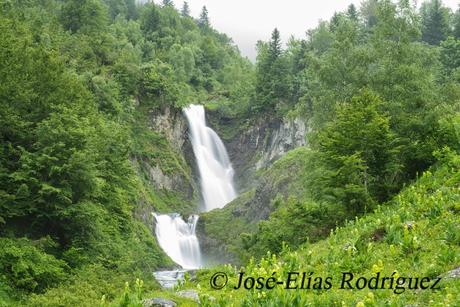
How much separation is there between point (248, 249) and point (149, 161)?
27.3 m

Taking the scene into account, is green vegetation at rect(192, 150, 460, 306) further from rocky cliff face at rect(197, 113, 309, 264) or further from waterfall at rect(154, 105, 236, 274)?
waterfall at rect(154, 105, 236, 274)

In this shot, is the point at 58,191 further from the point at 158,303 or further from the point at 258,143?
the point at 258,143

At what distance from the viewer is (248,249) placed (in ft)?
87.1

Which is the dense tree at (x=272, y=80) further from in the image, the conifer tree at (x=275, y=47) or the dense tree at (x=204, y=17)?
the dense tree at (x=204, y=17)

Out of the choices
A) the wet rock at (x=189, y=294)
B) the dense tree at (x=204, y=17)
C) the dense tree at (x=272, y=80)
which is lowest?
the wet rock at (x=189, y=294)

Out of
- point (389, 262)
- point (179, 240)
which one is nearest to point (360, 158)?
point (389, 262)

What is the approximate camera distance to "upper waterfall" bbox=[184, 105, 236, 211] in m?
59.3

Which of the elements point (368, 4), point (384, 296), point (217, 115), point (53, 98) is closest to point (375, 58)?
point (53, 98)

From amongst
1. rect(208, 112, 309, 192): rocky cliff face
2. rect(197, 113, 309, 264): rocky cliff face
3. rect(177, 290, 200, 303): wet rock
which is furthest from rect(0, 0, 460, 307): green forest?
rect(208, 112, 309, 192): rocky cliff face

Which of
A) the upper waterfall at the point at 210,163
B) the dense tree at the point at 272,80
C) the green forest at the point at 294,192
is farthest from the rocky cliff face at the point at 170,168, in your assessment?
the dense tree at the point at 272,80

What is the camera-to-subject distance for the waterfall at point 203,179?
149ft

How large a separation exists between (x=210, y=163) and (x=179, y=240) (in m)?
18.2

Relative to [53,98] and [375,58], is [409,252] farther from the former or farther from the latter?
[375,58]

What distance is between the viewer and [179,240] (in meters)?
45.2
